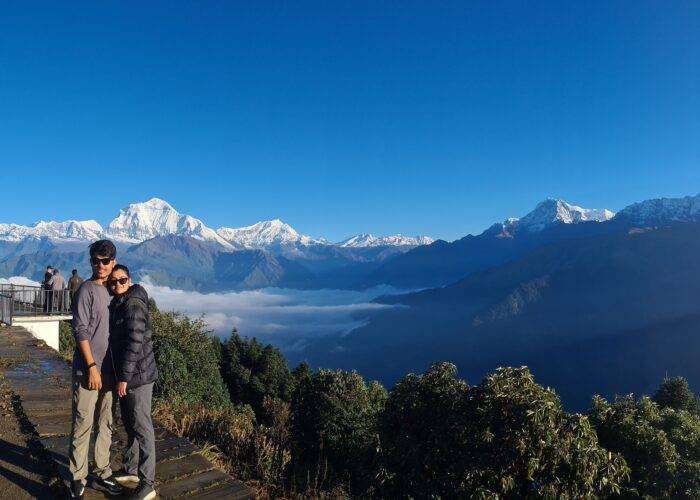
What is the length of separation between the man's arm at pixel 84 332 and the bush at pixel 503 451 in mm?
6831

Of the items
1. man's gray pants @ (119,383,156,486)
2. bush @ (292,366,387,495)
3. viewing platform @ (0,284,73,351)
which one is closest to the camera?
man's gray pants @ (119,383,156,486)

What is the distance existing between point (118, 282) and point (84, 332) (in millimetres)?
638

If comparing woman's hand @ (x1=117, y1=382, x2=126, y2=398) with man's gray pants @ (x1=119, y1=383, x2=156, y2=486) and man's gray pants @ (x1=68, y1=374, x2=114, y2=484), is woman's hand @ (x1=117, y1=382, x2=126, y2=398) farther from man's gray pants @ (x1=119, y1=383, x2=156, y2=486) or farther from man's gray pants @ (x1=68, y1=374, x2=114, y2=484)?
man's gray pants @ (x1=68, y1=374, x2=114, y2=484)

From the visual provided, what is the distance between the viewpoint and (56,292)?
19781mm

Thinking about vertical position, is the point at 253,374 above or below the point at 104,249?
below

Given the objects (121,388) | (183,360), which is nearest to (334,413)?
(183,360)

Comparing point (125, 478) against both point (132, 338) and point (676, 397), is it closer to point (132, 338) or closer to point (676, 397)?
point (132, 338)

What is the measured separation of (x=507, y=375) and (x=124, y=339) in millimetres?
7905

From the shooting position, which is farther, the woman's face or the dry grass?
the dry grass

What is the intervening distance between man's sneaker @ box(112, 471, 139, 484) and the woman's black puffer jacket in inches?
44.2

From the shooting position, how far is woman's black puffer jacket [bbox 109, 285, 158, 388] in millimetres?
4480

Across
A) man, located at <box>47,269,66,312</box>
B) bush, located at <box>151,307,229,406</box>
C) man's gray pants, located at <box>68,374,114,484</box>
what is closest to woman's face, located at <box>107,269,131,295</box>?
man's gray pants, located at <box>68,374,114,484</box>

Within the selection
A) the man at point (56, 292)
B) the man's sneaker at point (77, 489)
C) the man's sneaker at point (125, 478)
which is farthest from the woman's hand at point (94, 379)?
the man at point (56, 292)

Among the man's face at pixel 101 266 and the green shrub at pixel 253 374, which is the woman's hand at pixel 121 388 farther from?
the green shrub at pixel 253 374
